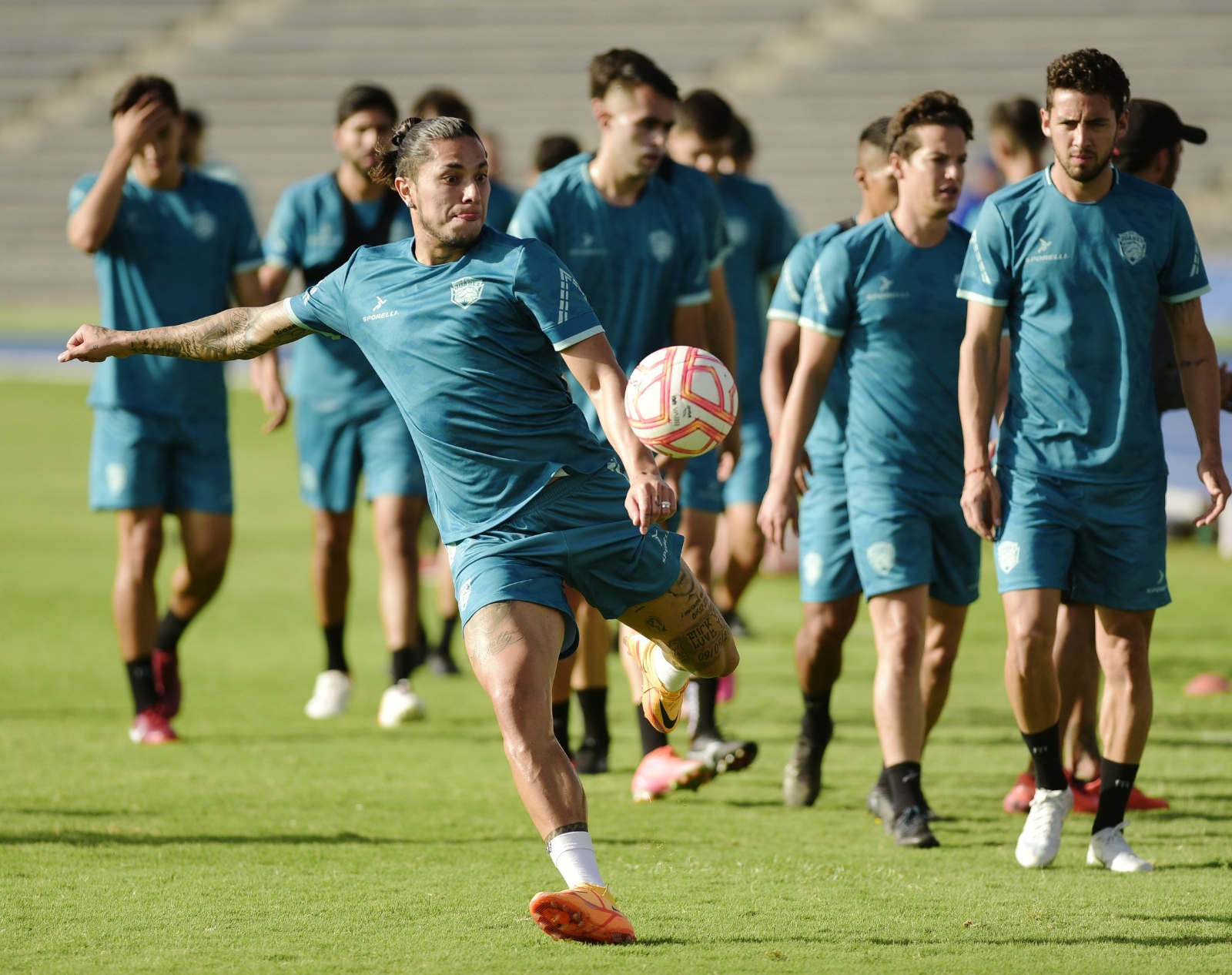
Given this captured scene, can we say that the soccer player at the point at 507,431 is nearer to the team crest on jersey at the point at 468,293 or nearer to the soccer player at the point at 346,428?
the team crest on jersey at the point at 468,293

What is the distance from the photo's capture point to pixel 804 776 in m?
6.28

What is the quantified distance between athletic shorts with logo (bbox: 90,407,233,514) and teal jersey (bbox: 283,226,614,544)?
297cm

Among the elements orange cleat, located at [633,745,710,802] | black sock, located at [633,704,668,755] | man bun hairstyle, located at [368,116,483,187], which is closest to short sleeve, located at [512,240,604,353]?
man bun hairstyle, located at [368,116,483,187]

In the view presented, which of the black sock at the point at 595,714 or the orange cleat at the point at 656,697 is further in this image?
the black sock at the point at 595,714

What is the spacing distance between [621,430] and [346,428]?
165 inches

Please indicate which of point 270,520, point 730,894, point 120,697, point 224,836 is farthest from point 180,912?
point 270,520

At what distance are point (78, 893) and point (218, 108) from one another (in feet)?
107

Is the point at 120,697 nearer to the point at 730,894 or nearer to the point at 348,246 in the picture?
the point at 348,246

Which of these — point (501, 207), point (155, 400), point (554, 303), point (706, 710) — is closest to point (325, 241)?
point (501, 207)

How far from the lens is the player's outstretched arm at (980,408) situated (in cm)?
521

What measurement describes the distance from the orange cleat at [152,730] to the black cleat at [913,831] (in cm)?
347

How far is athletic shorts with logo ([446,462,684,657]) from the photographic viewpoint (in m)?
4.54

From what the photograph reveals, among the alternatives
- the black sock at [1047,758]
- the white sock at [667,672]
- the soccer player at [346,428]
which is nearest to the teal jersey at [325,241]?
the soccer player at [346,428]

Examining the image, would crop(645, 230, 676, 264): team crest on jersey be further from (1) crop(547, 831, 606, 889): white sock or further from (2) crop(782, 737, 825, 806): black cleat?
(1) crop(547, 831, 606, 889): white sock
